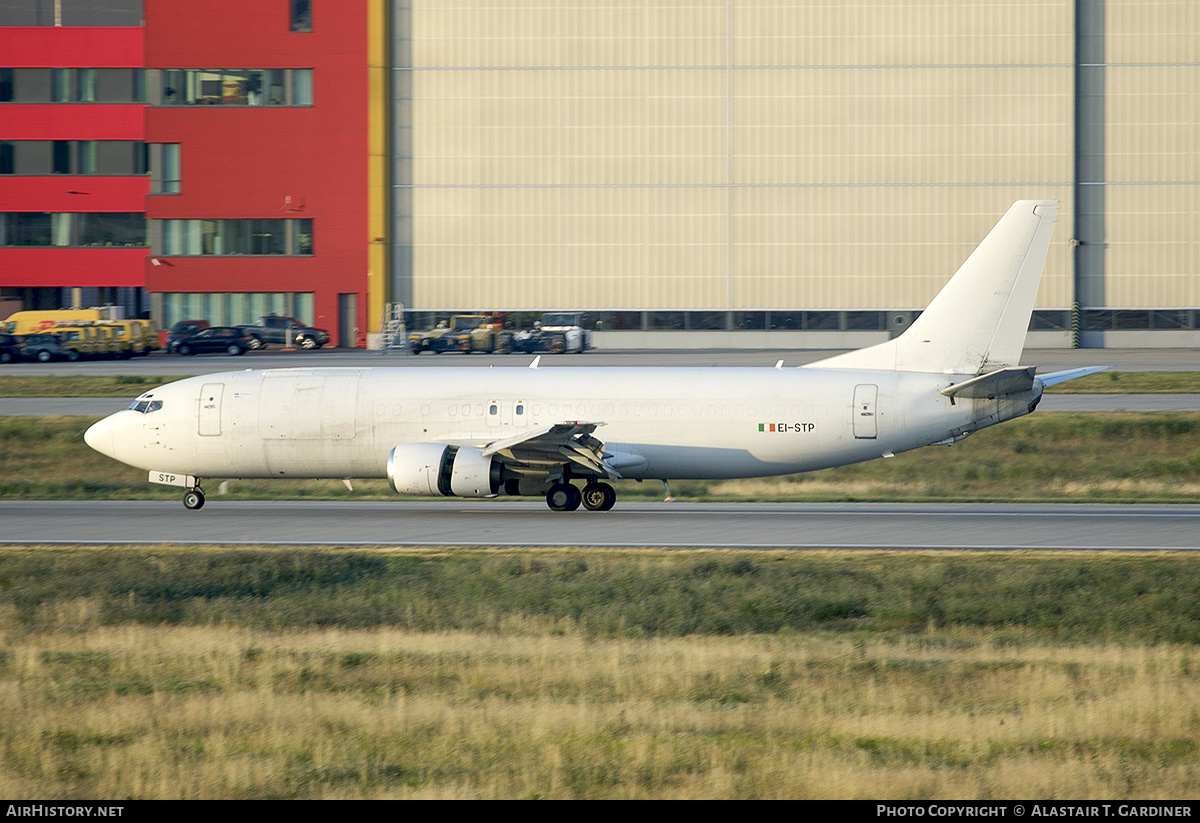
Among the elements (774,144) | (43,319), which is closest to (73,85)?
(43,319)

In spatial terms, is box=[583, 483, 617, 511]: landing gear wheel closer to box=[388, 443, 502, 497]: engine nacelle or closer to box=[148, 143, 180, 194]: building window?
box=[388, 443, 502, 497]: engine nacelle

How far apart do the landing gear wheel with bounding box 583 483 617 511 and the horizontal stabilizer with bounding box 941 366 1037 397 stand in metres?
8.41

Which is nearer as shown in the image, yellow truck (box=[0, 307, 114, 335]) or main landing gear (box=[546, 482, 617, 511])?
main landing gear (box=[546, 482, 617, 511])

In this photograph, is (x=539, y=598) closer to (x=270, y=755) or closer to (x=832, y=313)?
(x=270, y=755)

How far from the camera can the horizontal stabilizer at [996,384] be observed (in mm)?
29148

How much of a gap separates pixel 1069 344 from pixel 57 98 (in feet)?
237

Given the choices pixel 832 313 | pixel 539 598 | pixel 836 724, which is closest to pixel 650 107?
pixel 832 313

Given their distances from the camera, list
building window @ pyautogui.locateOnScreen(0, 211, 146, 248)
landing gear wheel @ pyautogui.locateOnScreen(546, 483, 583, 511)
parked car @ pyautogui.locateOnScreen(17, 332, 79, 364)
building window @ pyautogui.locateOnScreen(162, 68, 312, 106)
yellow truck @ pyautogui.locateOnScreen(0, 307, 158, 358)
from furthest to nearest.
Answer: building window @ pyautogui.locateOnScreen(0, 211, 146, 248), building window @ pyautogui.locateOnScreen(162, 68, 312, 106), parked car @ pyautogui.locateOnScreen(17, 332, 79, 364), yellow truck @ pyautogui.locateOnScreen(0, 307, 158, 358), landing gear wheel @ pyautogui.locateOnScreen(546, 483, 583, 511)

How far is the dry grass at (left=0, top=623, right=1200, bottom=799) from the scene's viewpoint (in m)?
12.7

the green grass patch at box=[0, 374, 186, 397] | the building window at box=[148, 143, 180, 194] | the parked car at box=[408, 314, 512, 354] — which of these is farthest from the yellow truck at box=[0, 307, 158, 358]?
the parked car at box=[408, 314, 512, 354]

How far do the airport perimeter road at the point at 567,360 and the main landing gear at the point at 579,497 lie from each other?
100 feet

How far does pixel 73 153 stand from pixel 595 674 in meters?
88.0

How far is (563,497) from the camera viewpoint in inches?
1240

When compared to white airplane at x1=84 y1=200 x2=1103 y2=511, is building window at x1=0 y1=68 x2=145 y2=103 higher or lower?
higher
